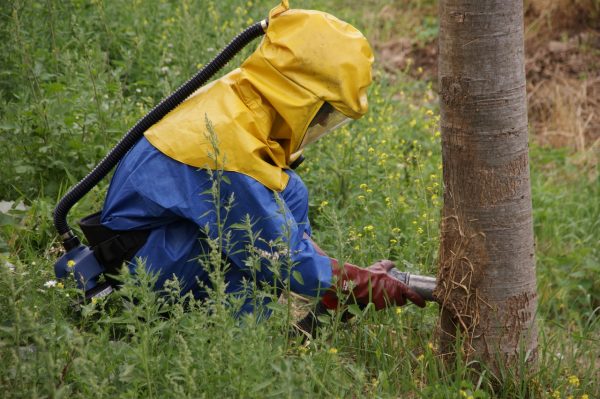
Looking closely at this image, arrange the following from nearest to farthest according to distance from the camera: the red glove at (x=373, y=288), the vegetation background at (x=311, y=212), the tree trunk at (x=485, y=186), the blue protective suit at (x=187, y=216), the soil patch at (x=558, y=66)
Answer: the vegetation background at (x=311, y=212) < the tree trunk at (x=485, y=186) < the blue protective suit at (x=187, y=216) < the red glove at (x=373, y=288) < the soil patch at (x=558, y=66)

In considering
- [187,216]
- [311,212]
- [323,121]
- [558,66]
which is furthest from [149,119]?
[558,66]

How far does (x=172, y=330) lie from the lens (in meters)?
2.68

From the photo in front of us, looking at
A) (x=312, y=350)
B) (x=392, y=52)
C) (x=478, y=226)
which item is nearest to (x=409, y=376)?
(x=312, y=350)

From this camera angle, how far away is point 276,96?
3.00 metres

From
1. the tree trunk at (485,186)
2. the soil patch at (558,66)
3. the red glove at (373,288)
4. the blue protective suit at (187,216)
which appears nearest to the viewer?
the tree trunk at (485,186)

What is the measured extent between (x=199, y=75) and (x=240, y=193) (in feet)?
1.72

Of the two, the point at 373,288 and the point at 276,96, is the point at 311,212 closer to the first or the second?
the point at 373,288

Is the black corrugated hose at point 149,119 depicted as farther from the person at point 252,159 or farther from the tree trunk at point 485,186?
the tree trunk at point 485,186

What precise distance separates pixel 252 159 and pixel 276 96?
10.0 inches

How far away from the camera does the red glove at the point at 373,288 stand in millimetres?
3105

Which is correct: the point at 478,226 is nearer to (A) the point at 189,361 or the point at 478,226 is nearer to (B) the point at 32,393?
(A) the point at 189,361

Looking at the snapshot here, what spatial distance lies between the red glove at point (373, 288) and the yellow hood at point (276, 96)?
0.43m

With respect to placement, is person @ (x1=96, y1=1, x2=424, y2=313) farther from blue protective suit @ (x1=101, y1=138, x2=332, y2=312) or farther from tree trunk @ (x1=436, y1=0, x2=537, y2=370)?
tree trunk @ (x1=436, y1=0, x2=537, y2=370)

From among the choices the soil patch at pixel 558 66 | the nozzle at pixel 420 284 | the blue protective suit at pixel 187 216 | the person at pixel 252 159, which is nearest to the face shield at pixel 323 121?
the person at pixel 252 159
